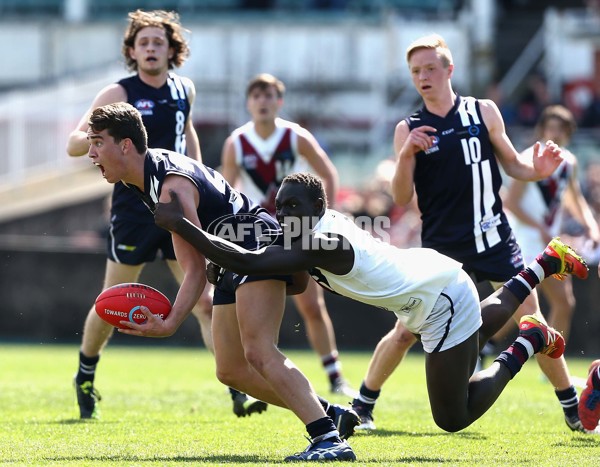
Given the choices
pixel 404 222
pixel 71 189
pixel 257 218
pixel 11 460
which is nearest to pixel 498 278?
pixel 257 218

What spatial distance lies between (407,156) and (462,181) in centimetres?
41

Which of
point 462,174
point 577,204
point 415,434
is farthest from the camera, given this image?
point 577,204

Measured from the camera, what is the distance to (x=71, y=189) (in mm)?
20031

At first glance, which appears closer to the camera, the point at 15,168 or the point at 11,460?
the point at 11,460

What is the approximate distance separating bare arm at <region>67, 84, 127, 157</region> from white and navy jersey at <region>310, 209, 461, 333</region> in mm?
2061

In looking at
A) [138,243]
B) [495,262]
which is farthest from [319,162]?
[495,262]

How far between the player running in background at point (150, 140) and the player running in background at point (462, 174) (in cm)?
166

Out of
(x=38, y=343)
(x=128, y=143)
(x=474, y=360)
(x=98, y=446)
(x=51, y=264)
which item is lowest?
(x=38, y=343)

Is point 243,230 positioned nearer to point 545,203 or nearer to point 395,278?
point 395,278

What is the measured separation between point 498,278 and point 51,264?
368 inches

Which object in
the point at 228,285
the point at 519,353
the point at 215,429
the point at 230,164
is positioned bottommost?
the point at 215,429

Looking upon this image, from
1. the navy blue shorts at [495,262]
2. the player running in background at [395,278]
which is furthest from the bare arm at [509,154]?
the player running in background at [395,278]

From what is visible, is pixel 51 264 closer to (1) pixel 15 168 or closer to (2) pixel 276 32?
(1) pixel 15 168

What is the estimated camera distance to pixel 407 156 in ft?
24.0
